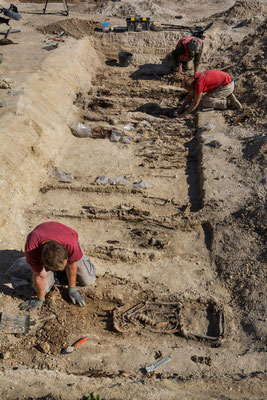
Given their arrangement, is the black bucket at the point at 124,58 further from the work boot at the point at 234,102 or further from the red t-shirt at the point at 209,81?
the work boot at the point at 234,102

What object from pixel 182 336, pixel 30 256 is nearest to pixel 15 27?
pixel 30 256

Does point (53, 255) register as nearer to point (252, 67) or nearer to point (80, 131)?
point (80, 131)

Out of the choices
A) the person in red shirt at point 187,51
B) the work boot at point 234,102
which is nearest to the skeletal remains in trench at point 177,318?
the work boot at point 234,102

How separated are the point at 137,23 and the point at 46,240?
10.9 metres

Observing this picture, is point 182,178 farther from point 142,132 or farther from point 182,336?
point 182,336

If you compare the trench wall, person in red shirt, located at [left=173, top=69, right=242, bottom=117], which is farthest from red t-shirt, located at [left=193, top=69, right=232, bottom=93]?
the trench wall

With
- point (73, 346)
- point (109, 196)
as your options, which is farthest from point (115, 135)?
point (73, 346)

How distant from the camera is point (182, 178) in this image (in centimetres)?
753

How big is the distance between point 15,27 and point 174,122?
7640 millimetres

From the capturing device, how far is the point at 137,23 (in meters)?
12.7

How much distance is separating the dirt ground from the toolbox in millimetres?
1269

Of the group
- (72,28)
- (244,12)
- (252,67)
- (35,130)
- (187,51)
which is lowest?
(35,130)

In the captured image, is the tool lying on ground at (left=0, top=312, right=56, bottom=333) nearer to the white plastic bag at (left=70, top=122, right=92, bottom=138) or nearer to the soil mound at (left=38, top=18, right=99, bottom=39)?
the white plastic bag at (left=70, top=122, right=92, bottom=138)

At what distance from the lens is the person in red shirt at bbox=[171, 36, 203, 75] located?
10.3 meters
